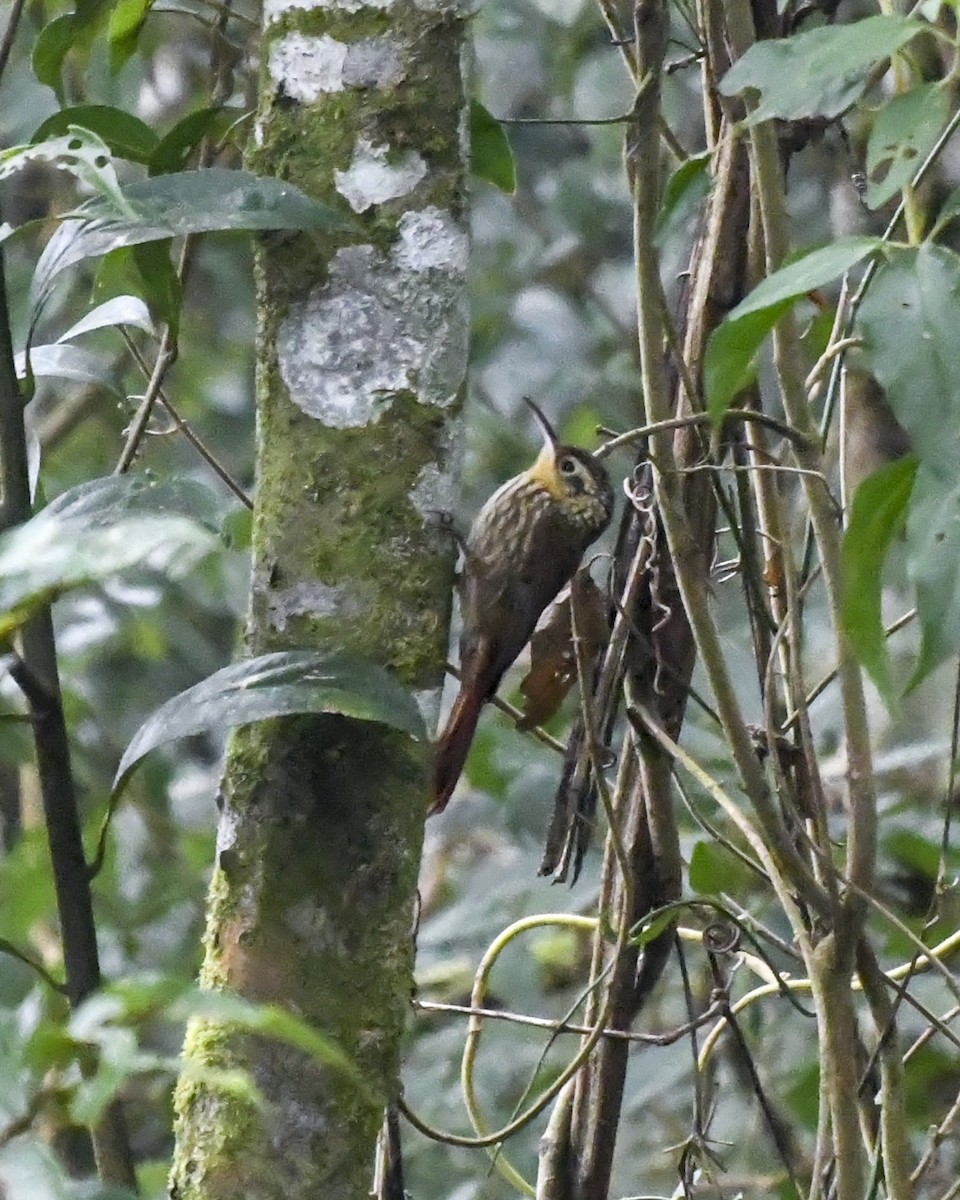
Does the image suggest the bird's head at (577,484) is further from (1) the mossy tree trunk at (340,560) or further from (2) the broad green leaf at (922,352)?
(2) the broad green leaf at (922,352)

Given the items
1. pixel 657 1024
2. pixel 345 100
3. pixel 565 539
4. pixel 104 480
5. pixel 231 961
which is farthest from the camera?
pixel 657 1024

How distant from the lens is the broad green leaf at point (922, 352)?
3.24 feet

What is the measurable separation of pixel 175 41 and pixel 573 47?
3.49 ft

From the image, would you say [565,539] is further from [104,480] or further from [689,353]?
[104,480]

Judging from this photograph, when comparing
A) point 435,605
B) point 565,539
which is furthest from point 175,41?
point 435,605

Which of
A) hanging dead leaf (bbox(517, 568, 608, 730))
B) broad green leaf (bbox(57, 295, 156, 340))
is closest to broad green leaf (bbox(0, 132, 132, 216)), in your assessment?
broad green leaf (bbox(57, 295, 156, 340))

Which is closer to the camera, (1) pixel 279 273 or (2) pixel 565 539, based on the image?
(1) pixel 279 273

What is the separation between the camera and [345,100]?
145 cm

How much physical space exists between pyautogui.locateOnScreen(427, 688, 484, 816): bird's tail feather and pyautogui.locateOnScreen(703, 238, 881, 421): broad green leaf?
978 millimetres

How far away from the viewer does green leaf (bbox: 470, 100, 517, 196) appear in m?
1.75

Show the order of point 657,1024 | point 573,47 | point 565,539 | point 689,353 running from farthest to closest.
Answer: point 573,47 → point 657,1024 → point 565,539 → point 689,353

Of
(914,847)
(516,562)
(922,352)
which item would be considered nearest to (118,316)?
(922,352)

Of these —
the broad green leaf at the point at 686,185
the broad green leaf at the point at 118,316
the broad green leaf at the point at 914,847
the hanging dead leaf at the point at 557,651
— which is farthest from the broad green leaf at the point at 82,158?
the broad green leaf at the point at 914,847

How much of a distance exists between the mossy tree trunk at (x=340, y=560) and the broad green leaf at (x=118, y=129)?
0.19 m
